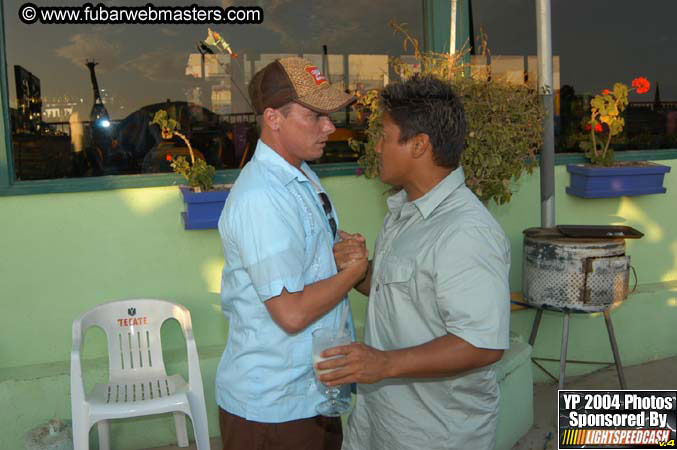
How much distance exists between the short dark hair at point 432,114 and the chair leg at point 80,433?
1970 millimetres

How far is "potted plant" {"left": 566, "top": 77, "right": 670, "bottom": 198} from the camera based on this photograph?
4.52 m

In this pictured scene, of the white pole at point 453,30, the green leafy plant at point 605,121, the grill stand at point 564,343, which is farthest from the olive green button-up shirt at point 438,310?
the green leafy plant at point 605,121

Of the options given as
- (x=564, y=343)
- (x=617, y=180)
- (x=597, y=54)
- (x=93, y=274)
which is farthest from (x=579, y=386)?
(x=93, y=274)

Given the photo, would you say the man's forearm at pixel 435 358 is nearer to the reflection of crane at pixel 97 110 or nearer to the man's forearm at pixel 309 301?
the man's forearm at pixel 309 301

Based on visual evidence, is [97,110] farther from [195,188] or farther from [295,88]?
[295,88]

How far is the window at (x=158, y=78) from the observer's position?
3.77m

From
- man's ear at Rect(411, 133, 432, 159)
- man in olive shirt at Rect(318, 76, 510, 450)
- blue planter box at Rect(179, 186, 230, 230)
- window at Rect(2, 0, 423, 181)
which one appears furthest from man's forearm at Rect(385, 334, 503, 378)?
window at Rect(2, 0, 423, 181)

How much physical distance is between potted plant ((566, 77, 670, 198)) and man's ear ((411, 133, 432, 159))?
9.65 feet

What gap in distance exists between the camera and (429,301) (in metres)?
1.80

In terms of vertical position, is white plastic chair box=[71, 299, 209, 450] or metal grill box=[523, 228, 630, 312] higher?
metal grill box=[523, 228, 630, 312]

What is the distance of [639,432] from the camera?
331 cm

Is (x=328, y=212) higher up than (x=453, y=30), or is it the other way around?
(x=453, y=30)

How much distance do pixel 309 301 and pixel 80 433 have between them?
160cm

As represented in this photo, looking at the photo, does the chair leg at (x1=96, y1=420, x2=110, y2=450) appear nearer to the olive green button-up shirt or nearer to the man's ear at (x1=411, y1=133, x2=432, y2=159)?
the olive green button-up shirt
